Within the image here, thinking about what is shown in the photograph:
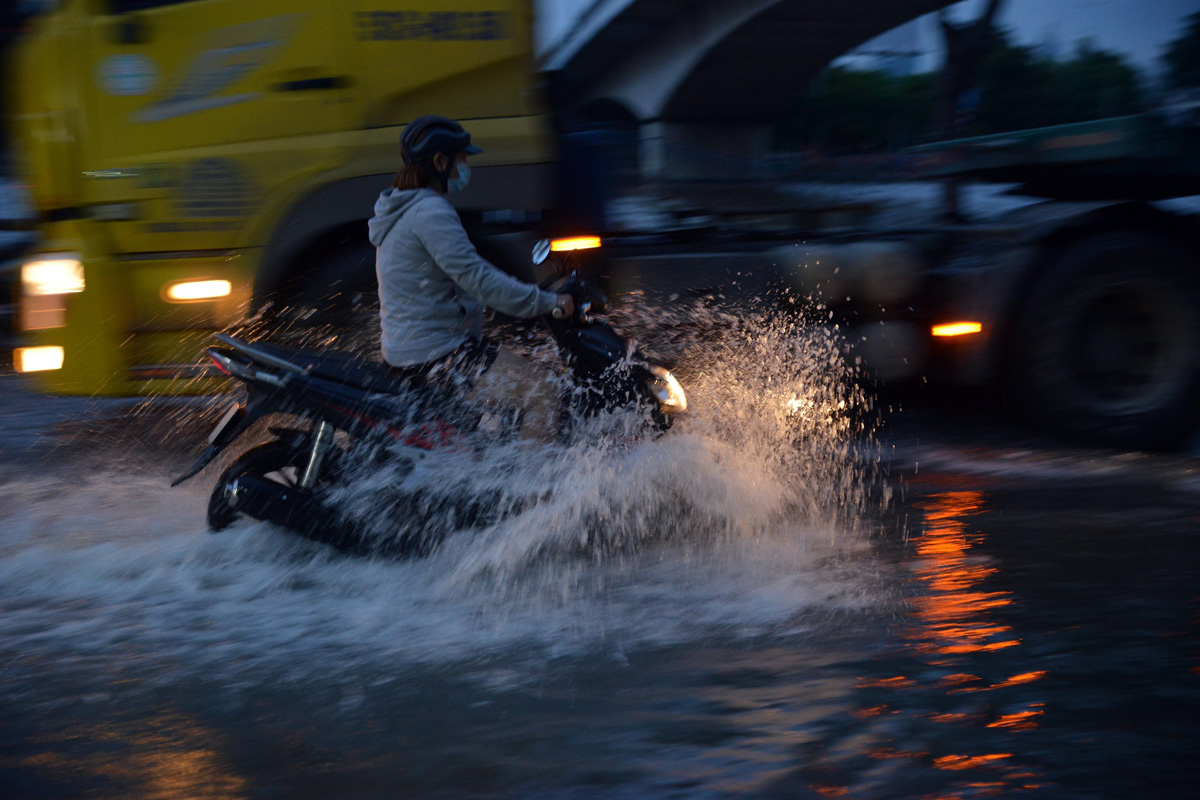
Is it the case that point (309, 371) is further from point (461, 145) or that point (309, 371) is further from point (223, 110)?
point (223, 110)

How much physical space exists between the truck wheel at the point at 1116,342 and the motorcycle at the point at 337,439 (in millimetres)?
3027

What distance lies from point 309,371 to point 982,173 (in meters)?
3.80

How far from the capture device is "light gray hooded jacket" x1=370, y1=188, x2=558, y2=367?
4.23 metres

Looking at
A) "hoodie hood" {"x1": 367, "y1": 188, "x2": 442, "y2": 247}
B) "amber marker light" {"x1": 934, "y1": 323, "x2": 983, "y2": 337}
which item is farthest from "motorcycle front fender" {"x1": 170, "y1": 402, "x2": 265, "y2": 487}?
"amber marker light" {"x1": 934, "y1": 323, "x2": 983, "y2": 337}

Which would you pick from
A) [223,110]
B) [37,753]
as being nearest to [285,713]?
[37,753]

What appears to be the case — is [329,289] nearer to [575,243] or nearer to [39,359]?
[575,243]

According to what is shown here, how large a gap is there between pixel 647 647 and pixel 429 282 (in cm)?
167

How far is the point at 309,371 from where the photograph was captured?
4172 millimetres

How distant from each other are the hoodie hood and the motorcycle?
0.47 m

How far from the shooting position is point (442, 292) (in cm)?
436

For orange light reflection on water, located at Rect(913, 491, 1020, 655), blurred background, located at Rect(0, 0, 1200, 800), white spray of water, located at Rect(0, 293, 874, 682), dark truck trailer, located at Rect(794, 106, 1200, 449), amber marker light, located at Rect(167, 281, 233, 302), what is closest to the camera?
blurred background, located at Rect(0, 0, 1200, 800)

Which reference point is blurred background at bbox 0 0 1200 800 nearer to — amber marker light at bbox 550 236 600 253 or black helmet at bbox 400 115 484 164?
amber marker light at bbox 550 236 600 253

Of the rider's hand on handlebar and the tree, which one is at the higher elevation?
the tree

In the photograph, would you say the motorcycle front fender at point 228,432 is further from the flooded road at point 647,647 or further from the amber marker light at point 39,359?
the amber marker light at point 39,359
